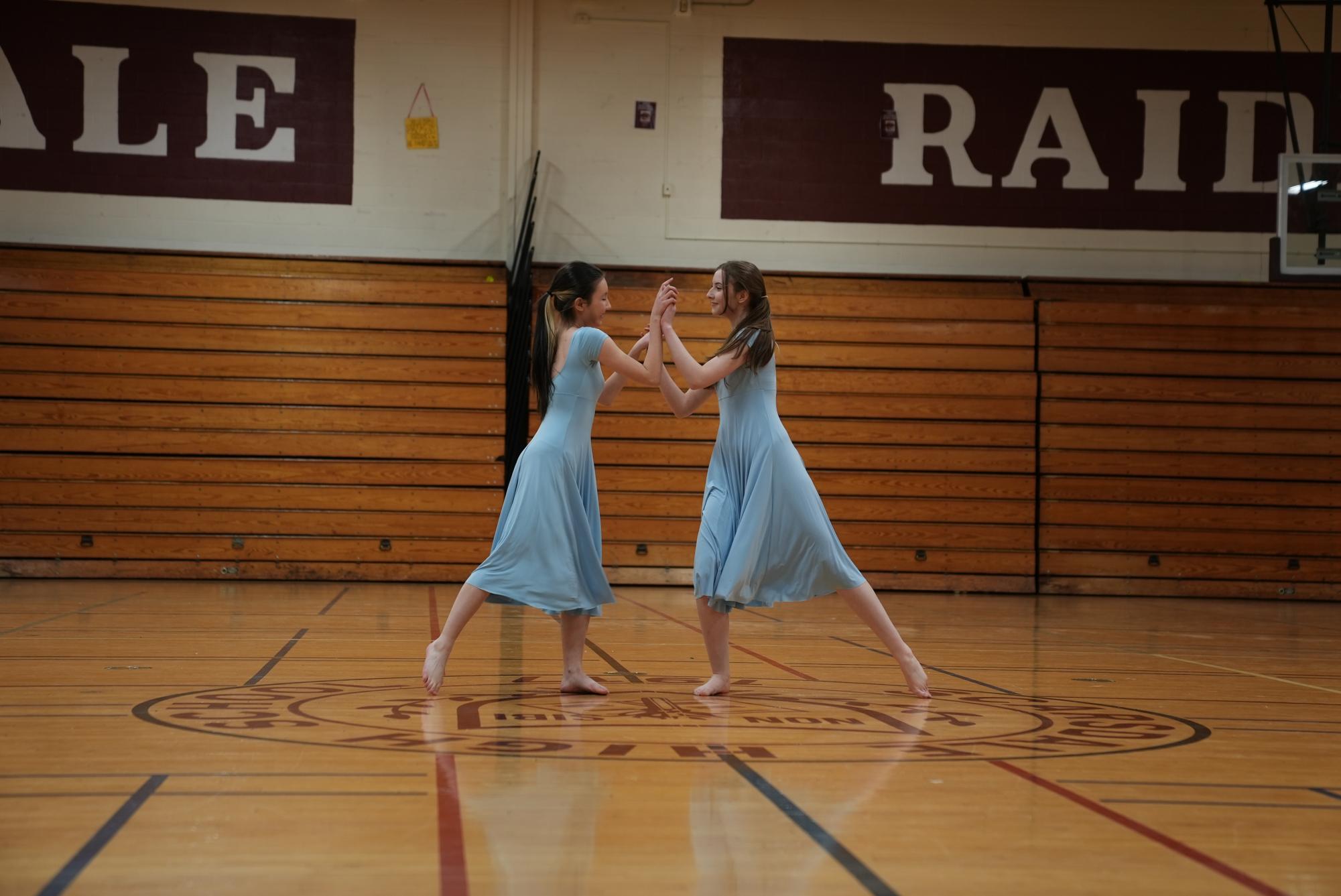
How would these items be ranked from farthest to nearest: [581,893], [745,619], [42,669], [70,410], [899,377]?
[899,377]
[70,410]
[745,619]
[42,669]
[581,893]

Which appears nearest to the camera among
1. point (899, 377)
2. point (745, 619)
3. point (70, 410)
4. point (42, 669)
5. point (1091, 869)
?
point (1091, 869)

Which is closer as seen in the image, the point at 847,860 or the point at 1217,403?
the point at 847,860

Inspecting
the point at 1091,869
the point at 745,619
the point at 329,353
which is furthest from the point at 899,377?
the point at 1091,869

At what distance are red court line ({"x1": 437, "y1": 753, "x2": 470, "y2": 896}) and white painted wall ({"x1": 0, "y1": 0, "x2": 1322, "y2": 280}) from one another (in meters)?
9.46

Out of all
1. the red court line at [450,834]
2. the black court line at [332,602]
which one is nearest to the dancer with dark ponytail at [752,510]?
the red court line at [450,834]

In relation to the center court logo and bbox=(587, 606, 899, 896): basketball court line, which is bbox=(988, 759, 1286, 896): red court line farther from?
bbox=(587, 606, 899, 896): basketball court line

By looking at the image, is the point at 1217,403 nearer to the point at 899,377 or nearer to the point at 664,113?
the point at 899,377

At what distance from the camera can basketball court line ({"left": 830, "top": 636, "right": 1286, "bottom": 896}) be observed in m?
2.22

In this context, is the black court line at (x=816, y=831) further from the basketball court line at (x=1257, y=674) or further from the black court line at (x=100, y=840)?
the basketball court line at (x=1257, y=674)

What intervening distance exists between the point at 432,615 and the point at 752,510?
13.9 ft

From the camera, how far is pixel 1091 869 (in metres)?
2.29

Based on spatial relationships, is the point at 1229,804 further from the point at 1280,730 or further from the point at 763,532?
the point at 763,532

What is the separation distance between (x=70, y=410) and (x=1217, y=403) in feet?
34.0

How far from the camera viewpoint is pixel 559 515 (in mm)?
4363
